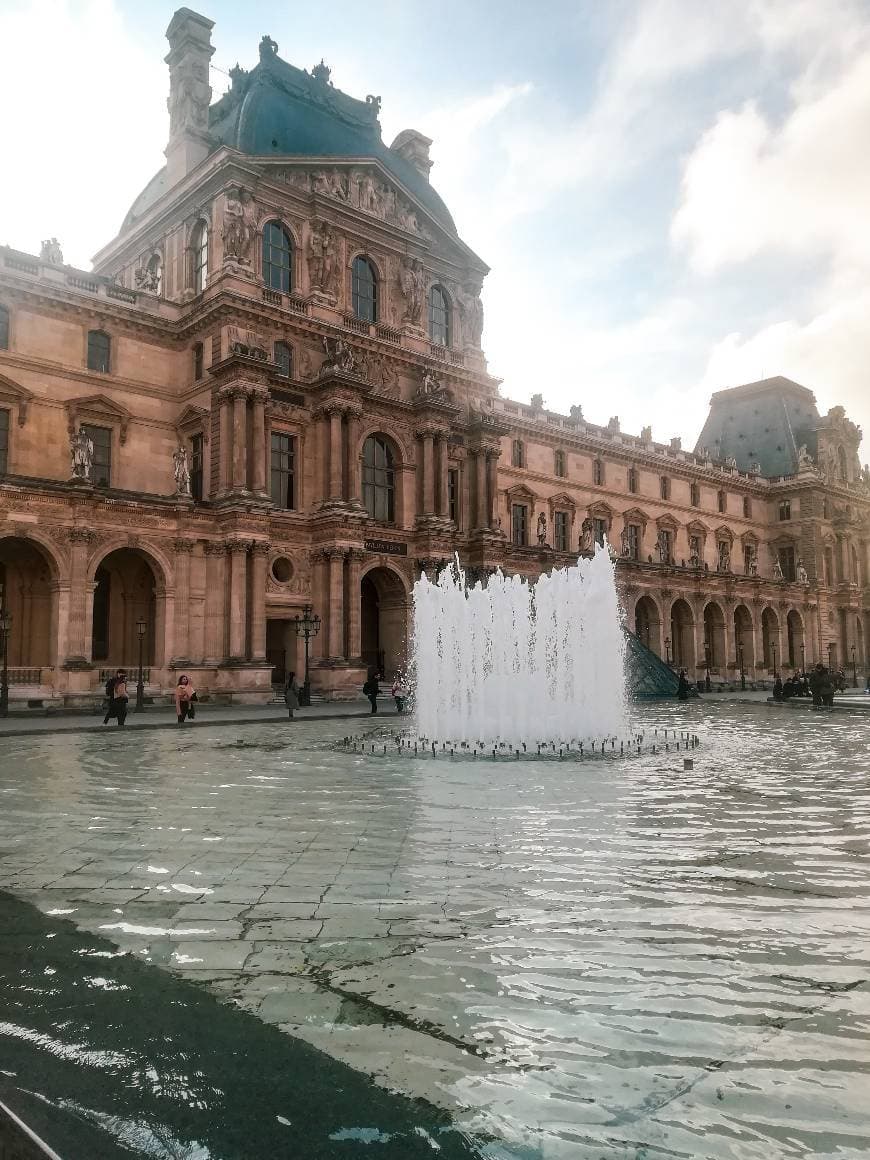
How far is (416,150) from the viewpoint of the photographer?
1892 inches

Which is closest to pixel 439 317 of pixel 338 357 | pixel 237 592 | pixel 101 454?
pixel 338 357

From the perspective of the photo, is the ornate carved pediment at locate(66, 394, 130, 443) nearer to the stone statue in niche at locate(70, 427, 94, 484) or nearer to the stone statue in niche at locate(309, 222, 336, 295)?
the stone statue in niche at locate(70, 427, 94, 484)

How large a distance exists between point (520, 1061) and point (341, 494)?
3293 centimetres

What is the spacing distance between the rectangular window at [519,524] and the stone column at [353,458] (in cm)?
1496

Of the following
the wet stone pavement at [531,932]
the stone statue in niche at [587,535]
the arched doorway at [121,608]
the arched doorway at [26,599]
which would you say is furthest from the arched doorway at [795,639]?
the wet stone pavement at [531,932]

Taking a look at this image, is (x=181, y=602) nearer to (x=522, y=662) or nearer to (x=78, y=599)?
(x=78, y=599)

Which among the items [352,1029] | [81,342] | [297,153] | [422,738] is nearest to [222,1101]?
[352,1029]

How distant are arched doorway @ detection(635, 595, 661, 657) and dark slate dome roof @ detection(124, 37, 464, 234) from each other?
2695 cm

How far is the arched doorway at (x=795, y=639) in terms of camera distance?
66.6 meters

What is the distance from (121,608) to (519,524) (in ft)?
80.6

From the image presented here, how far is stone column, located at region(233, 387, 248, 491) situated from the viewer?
33125mm

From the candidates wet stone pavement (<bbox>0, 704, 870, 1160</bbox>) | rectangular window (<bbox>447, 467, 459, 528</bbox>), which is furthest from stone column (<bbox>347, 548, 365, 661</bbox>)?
wet stone pavement (<bbox>0, 704, 870, 1160</bbox>)

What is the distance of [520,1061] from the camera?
350 centimetres

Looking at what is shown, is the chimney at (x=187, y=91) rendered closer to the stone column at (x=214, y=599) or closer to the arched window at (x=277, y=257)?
the arched window at (x=277, y=257)
